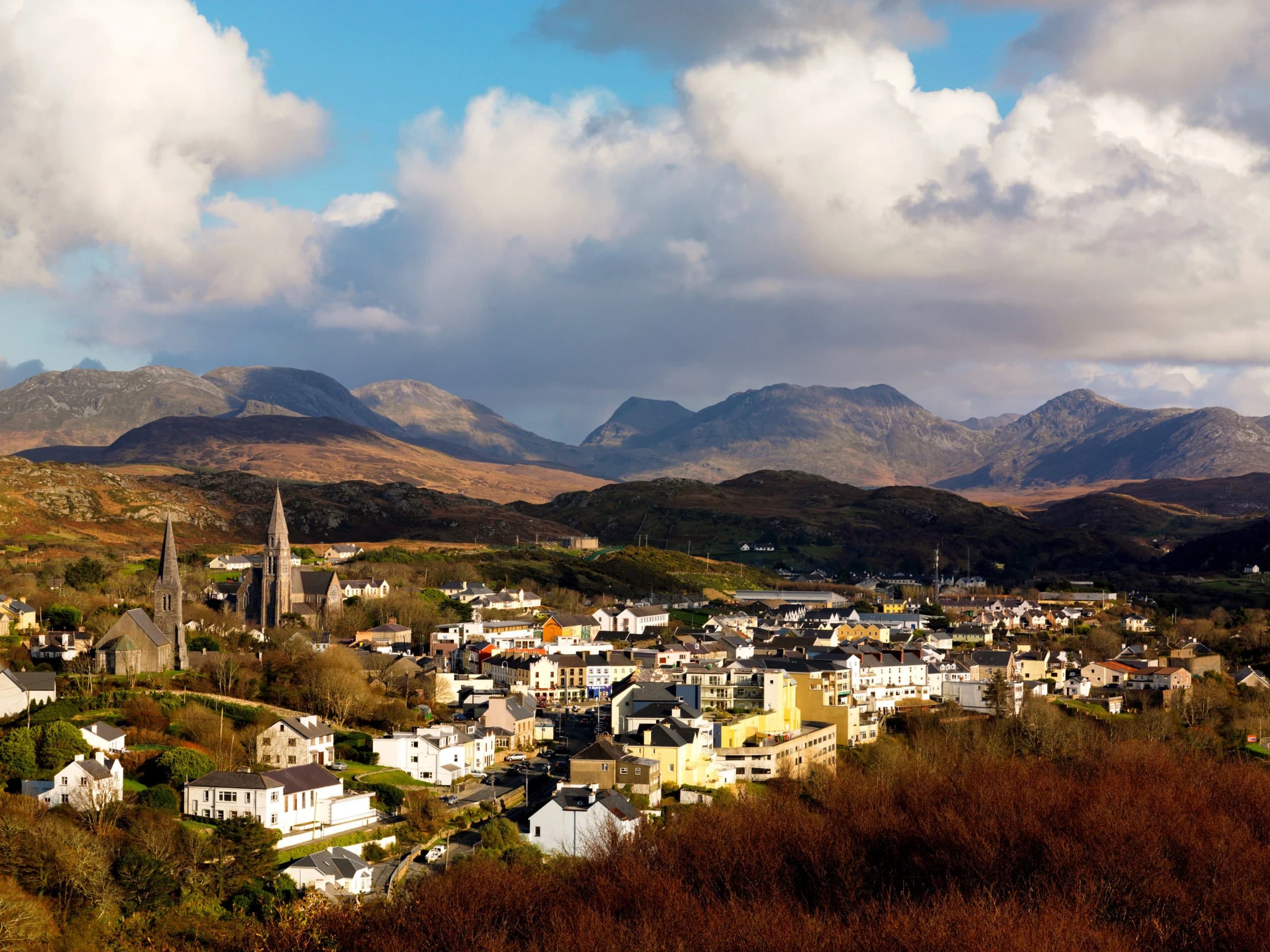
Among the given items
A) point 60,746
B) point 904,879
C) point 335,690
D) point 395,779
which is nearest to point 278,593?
point 335,690

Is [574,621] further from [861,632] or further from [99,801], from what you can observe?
[99,801]

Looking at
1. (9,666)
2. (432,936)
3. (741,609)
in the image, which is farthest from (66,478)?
(432,936)

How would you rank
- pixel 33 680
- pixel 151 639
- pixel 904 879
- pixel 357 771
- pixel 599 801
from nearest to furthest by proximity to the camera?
pixel 904 879 → pixel 599 801 → pixel 357 771 → pixel 33 680 → pixel 151 639

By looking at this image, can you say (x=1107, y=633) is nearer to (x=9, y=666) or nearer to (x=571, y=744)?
(x=571, y=744)

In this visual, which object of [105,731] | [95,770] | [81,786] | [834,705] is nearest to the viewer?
[81,786]

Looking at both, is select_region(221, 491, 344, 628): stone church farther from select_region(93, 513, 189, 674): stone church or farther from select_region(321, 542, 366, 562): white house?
select_region(321, 542, 366, 562): white house

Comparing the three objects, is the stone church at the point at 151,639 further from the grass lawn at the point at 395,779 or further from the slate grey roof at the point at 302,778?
the slate grey roof at the point at 302,778

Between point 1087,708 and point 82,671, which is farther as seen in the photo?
point 1087,708
